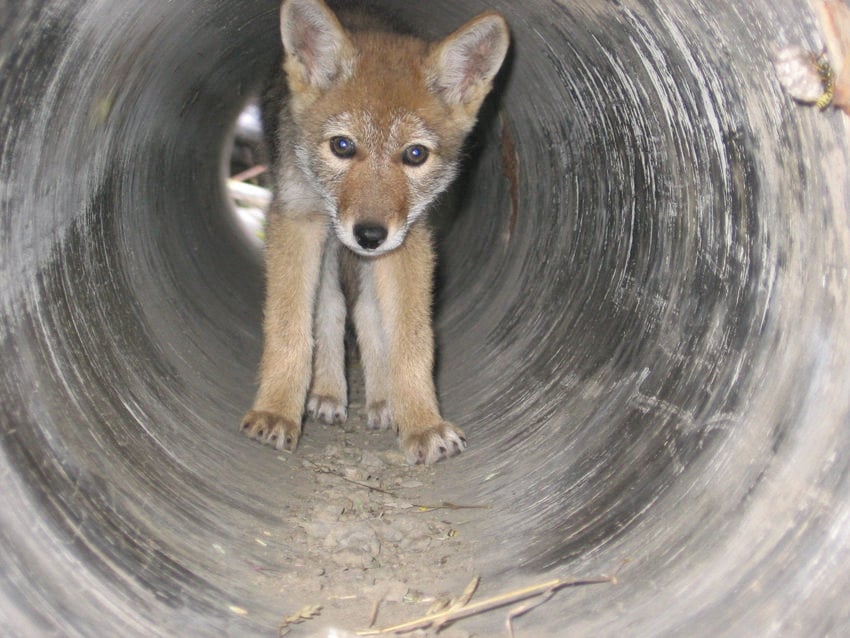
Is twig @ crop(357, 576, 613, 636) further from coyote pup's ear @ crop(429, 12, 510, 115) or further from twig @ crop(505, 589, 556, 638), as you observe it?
coyote pup's ear @ crop(429, 12, 510, 115)

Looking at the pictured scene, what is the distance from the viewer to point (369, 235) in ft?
12.4

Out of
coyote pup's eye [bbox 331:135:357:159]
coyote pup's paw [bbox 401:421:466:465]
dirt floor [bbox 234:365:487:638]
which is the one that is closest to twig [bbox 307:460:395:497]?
dirt floor [bbox 234:365:487:638]

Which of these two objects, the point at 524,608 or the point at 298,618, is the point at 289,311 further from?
the point at 524,608

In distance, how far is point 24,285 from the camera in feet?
8.82

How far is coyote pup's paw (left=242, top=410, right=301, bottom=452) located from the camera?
13.3 ft

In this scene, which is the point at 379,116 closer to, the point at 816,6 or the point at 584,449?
the point at 584,449

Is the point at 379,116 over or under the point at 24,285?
over

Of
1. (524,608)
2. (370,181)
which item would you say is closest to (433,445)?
(370,181)

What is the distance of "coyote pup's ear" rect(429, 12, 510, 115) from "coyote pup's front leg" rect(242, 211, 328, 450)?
0.90 meters

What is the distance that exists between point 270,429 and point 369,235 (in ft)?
3.46

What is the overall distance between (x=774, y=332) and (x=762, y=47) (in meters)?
0.78

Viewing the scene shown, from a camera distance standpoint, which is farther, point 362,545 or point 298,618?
point 362,545

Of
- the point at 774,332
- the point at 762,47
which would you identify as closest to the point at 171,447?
the point at 774,332

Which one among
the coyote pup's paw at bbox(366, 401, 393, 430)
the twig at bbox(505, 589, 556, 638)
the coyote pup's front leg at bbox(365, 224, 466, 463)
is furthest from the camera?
the coyote pup's paw at bbox(366, 401, 393, 430)
